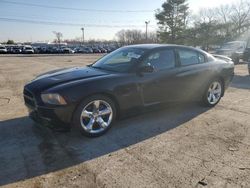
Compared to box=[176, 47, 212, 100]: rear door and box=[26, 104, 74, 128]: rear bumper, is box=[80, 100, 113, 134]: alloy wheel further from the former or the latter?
box=[176, 47, 212, 100]: rear door

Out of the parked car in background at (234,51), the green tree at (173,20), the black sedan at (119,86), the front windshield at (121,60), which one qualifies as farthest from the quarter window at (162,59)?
the green tree at (173,20)

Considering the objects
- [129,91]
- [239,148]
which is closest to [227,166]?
[239,148]

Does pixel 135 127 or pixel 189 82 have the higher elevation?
pixel 189 82

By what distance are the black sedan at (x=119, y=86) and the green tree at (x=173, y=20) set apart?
47.2 metres

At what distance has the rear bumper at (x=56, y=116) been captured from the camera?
12.8ft

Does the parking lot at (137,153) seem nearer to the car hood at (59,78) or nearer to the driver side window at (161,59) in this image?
the car hood at (59,78)

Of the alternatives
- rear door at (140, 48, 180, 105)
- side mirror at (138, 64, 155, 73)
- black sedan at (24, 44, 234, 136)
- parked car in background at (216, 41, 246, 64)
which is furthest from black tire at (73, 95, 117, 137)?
parked car in background at (216, 41, 246, 64)

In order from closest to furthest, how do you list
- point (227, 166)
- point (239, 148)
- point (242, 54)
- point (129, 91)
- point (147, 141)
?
point (227, 166)
point (239, 148)
point (147, 141)
point (129, 91)
point (242, 54)

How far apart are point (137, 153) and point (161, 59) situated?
2132mm

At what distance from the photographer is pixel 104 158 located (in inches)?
142

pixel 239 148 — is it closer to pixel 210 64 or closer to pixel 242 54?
pixel 210 64

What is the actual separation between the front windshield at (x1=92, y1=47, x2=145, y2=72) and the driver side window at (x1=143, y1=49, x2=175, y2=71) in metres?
0.20

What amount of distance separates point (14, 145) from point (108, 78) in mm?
1826

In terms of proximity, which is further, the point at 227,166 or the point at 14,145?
the point at 14,145
